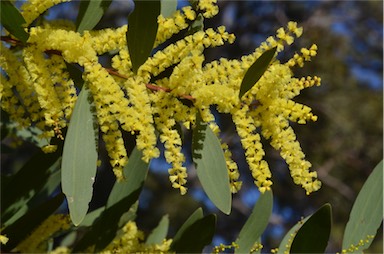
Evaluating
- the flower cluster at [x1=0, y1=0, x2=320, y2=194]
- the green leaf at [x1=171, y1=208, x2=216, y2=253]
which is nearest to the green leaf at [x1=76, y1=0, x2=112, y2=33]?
the flower cluster at [x1=0, y1=0, x2=320, y2=194]

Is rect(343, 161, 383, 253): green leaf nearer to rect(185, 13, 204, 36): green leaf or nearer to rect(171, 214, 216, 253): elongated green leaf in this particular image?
rect(171, 214, 216, 253): elongated green leaf

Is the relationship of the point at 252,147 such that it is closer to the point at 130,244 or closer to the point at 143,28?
the point at 143,28

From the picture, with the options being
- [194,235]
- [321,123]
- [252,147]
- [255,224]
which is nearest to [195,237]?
[194,235]

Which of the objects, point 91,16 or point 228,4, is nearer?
point 91,16

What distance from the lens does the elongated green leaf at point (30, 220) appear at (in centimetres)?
130

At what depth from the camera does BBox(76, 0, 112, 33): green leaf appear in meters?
1.08

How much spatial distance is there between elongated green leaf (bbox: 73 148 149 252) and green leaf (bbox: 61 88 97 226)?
1.15 feet

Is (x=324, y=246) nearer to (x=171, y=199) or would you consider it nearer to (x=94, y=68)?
(x=94, y=68)

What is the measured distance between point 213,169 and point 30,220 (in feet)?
1.61

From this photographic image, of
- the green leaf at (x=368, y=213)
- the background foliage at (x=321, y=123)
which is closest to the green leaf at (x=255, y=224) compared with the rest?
the green leaf at (x=368, y=213)

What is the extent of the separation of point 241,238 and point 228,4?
6997 millimetres

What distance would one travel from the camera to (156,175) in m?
8.14

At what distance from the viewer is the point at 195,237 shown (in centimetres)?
127

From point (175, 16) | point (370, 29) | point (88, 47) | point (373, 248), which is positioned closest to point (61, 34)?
point (88, 47)
